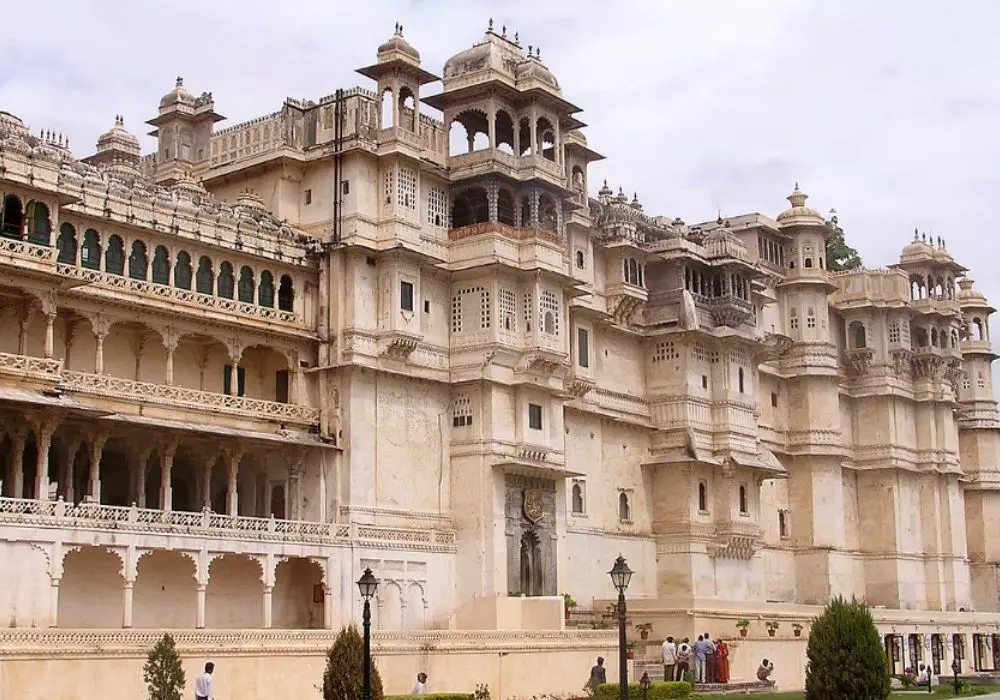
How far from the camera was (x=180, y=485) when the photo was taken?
42.2 meters

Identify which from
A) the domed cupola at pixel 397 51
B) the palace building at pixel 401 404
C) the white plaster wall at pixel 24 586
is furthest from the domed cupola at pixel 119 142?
the white plaster wall at pixel 24 586

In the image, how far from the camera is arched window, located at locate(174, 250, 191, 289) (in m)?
40.2

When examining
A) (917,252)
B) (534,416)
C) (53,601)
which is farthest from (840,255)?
(53,601)

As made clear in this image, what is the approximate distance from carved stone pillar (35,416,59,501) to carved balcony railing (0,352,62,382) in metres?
1.03

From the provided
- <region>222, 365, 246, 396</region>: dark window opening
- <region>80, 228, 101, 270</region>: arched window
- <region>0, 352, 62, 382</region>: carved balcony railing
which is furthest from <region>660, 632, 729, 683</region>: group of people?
<region>80, 228, 101, 270</region>: arched window

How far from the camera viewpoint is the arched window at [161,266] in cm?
3962

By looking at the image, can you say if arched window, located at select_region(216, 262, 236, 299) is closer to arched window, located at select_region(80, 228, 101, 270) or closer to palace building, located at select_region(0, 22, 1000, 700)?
palace building, located at select_region(0, 22, 1000, 700)

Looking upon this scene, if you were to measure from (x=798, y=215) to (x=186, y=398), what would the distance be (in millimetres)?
34724

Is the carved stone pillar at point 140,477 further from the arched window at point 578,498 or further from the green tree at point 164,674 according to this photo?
the arched window at point 578,498

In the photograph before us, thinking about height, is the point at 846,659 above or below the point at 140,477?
below

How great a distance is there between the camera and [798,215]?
6612 centimetres

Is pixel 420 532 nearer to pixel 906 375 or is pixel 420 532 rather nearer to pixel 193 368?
pixel 193 368

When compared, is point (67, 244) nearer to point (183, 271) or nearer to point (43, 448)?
point (183, 271)

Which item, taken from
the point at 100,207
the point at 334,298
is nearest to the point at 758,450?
the point at 334,298
